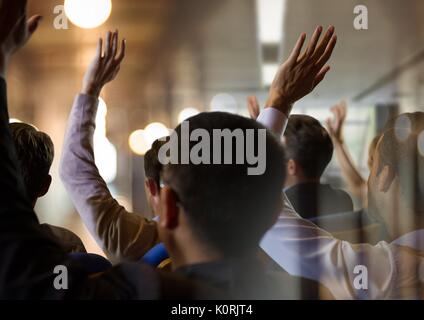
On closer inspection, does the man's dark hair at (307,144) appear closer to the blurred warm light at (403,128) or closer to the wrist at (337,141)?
the wrist at (337,141)

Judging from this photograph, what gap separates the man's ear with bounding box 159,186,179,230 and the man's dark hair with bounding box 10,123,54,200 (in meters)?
0.44

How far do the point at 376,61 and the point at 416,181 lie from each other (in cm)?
57

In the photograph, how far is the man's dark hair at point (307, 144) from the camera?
4.44 feet

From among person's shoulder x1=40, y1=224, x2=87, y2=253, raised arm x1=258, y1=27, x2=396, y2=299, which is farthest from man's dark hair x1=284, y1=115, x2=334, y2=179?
person's shoulder x1=40, y1=224, x2=87, y2=253

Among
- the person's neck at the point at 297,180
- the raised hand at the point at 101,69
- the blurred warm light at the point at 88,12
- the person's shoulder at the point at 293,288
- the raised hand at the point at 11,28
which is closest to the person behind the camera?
the raised hand at the point at 11,28

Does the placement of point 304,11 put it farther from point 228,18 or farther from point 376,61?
point 376,61

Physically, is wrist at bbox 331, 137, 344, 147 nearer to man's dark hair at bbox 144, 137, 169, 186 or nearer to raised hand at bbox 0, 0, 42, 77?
man's dark hair at bbox 144, 137, 169, 186


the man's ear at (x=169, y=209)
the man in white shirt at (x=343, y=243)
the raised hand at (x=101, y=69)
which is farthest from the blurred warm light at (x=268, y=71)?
the man's ear at (x=169, y=209)

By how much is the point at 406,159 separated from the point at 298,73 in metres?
0.31

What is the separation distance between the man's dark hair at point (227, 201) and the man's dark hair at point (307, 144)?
1.97 ft

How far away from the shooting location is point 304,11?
1.34m

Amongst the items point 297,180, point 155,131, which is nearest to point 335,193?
point 297,180

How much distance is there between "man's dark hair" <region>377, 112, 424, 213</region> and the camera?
110 cm

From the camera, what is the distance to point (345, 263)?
1056 mm
